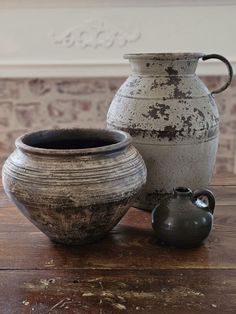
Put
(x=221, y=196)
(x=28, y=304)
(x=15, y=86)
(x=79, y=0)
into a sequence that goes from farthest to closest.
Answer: (x=15, y=86), (x=79, y=0), (x=221, y=196), (x=28, y=304)

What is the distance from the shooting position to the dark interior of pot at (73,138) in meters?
0.98

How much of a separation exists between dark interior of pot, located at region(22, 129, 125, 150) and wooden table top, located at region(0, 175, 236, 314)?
192 mm

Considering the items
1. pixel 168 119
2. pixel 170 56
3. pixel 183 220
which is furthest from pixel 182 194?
pixel 170 56

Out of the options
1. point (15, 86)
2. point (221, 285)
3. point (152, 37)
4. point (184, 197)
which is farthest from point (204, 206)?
point (15, 86)

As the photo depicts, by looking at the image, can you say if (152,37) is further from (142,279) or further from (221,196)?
(142,279)

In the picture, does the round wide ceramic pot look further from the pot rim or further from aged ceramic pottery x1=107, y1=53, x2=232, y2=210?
aged ceramic pottery x1=107, y1=53, x2=232, y2=210

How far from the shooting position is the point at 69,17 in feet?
7.07

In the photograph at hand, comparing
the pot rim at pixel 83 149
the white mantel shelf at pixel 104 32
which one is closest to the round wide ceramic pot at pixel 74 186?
the pot rim at pixel 83 149

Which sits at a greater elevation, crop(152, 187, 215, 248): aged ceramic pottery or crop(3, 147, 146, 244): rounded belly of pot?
crop(3, 147, 146, 244): rounded belly of pot

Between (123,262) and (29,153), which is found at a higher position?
(29,153)

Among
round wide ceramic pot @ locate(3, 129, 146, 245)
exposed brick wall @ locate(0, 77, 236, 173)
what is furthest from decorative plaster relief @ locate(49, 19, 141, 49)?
round wide ceramic pot @ locate(3, 129, 146, 245)

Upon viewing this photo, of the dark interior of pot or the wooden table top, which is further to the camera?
the dark interior of pot

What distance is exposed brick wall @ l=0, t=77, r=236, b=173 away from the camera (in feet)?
7.65

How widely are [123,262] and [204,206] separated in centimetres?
20
